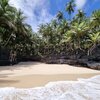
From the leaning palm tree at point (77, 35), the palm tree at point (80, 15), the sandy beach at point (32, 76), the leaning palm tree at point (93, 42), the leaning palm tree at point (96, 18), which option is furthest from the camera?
the palm tree at point (80, 15)

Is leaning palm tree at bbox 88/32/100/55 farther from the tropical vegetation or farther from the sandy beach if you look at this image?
the sandy beach

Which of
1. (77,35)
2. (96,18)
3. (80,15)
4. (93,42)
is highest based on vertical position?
(80,15)

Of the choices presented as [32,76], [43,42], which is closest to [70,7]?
[43,42]

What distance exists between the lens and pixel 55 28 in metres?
37.3

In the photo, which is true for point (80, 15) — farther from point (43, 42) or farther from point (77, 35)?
point (77, 35)

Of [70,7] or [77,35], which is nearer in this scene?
[77,35]

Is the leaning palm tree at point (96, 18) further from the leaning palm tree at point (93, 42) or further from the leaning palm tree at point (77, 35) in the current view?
the leaning palm tree at point (93, 42)

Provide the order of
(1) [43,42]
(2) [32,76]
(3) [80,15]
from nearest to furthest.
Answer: (2) [32,76]
(1) [43,42]
(3) [80,15]

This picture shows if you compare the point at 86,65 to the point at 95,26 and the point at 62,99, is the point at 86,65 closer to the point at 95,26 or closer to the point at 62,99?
the point at 95,26

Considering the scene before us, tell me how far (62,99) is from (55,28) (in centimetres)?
2988

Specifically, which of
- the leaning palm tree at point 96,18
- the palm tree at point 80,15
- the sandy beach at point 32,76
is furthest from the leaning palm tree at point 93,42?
the palm tree at point 80,15

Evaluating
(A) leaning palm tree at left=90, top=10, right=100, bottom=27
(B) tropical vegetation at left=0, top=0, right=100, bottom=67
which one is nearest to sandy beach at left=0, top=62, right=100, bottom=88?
(B) tropical vegetation at left=0, top=0, right=100, bottom=67

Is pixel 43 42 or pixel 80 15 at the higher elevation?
pixel 80 15

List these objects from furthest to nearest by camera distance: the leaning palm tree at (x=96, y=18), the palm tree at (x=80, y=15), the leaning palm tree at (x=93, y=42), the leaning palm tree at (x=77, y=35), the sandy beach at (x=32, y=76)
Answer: the palm tree at (x=80, y=15) < the leaning palm tree at (x=77, y=35) < the leaning palm tree at (x=96, y=18) < the leaning palm tree at (x=93, y=42) < the sandy beach at (x=32, y=76)
